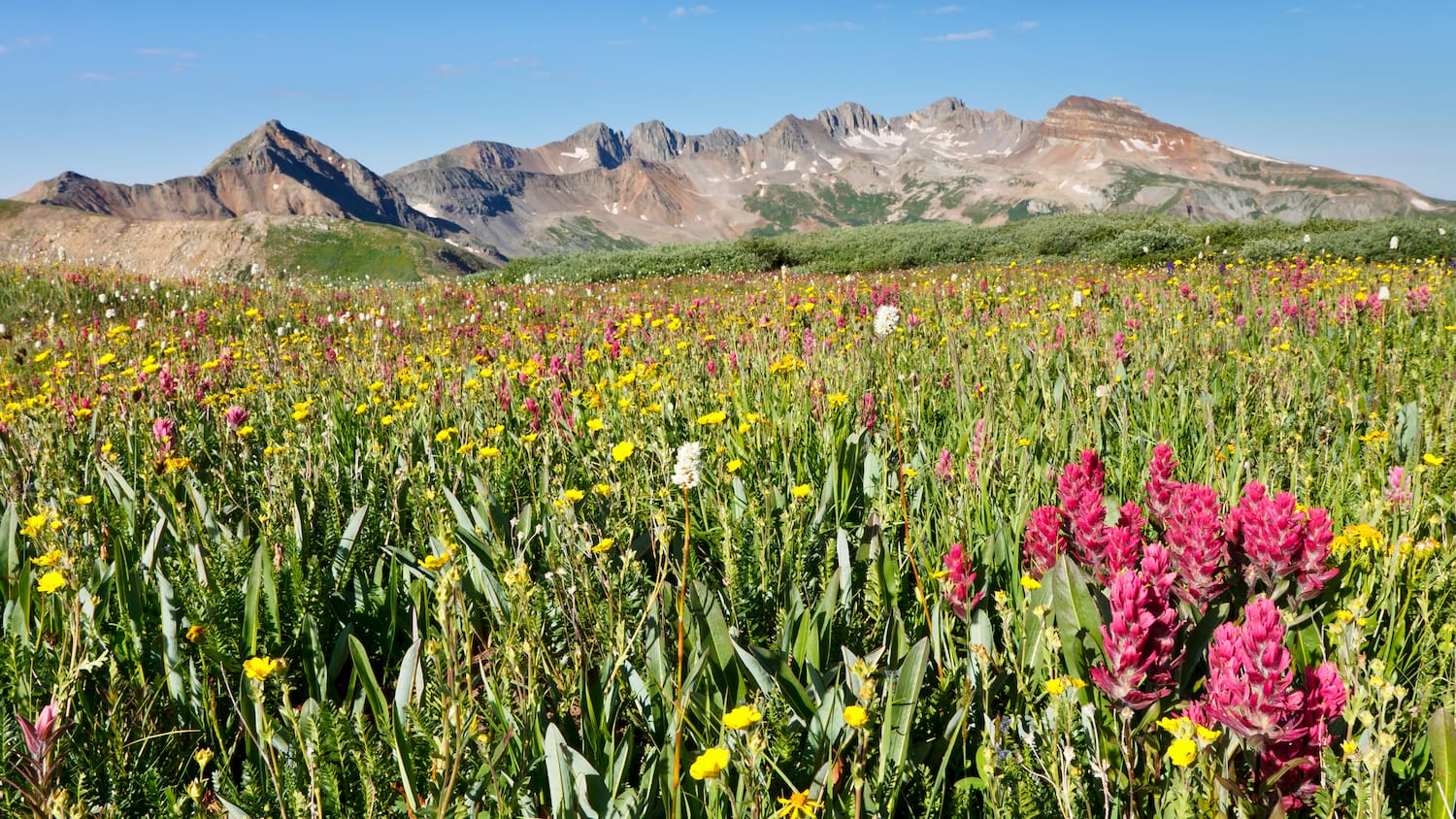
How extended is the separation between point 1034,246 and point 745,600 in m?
26.9

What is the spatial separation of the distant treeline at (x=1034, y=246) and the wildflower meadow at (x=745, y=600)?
1116cm

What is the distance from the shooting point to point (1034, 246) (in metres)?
25.9

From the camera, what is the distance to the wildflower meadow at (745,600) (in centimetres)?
123

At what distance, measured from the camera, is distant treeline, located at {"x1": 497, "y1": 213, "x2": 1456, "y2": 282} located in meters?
16.5

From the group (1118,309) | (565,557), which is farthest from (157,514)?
(1118,309)

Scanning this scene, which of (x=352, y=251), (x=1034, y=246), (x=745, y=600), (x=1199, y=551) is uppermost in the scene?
(x=352, y=251)

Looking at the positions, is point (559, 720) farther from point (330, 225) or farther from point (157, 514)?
point (330, 225)

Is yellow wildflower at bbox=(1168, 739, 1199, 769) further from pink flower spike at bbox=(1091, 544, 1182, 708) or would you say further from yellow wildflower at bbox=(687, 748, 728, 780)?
yellow wildflower at bbox=(687, 748, 728, 780)

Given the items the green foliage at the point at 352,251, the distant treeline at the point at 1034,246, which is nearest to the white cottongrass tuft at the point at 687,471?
the distant treeline at the point at 1034,246

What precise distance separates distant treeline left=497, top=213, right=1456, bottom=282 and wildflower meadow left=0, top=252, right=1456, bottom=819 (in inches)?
440

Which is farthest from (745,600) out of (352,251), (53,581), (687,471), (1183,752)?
(352,251)

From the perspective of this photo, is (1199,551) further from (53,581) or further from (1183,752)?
(53,581)

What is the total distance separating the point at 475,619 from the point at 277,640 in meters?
0.47

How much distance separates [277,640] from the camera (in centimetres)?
189
